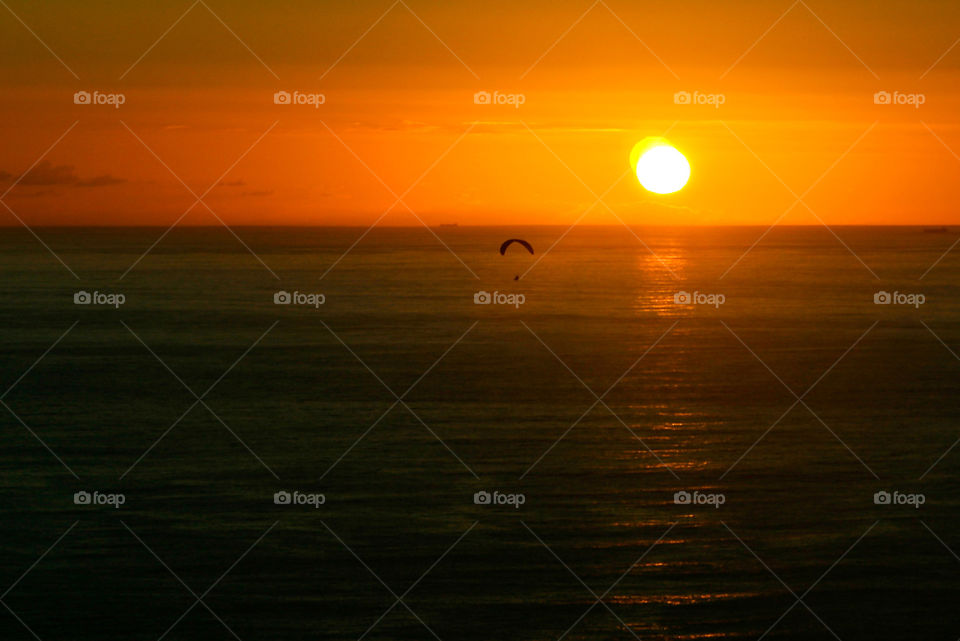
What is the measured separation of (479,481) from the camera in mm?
27938

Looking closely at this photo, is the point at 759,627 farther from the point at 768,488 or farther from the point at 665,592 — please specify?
the point at 768,488

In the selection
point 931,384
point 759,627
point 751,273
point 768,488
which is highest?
point 751,273

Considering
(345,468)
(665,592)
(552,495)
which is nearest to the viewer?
(665,592)

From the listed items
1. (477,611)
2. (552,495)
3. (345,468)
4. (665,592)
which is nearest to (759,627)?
(665,592)

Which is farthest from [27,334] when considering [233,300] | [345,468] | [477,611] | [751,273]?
[751,273]

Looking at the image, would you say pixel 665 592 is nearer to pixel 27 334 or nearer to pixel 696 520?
pixel 696 520

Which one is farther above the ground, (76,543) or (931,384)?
(931,384)

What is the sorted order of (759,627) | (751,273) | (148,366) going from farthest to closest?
1. (751,273)
2. (148,366)
3. (759,627)

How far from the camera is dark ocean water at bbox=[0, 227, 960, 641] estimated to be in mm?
20344

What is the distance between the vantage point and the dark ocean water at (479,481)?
66.7 ft

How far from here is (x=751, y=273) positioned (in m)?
117

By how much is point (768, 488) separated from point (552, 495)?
5.46 metres

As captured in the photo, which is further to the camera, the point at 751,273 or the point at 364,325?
the point at 751,273

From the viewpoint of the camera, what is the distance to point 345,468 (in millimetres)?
29344
